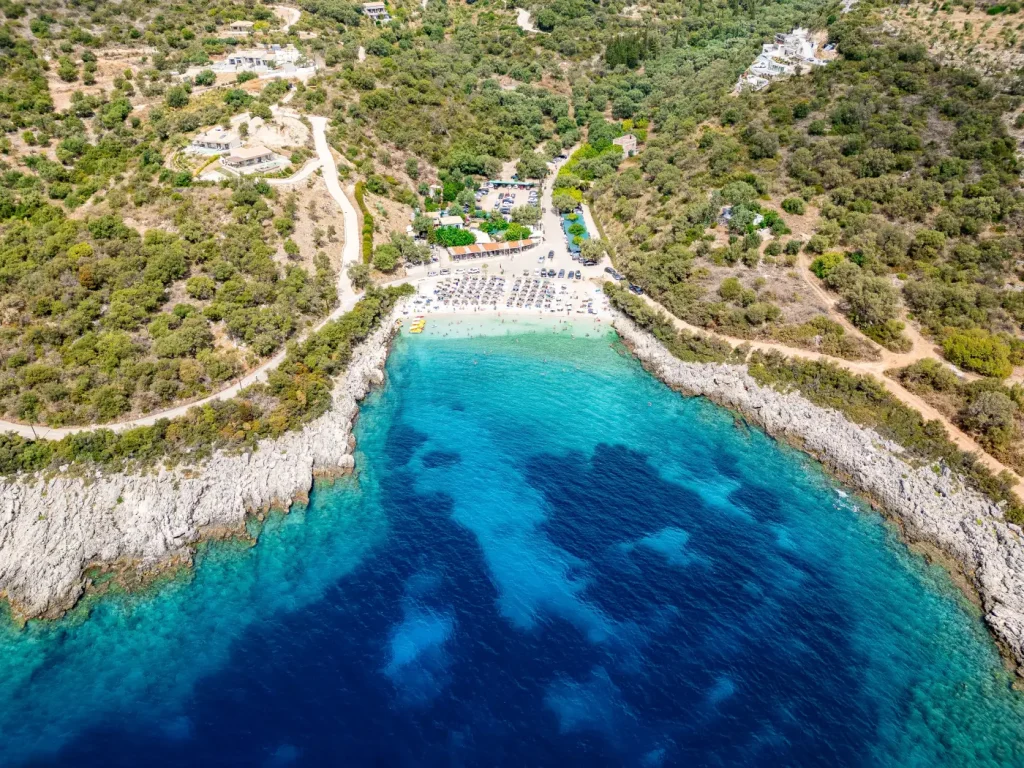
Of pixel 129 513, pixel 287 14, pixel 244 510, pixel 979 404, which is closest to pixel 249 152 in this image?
pixel 129 513

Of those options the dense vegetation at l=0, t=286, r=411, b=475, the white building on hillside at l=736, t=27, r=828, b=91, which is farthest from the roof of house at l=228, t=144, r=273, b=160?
the white building on hillside at l=736, t=27, r=828, b=91

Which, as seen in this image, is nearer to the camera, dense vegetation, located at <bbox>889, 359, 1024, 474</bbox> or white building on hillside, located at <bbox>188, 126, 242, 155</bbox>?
dense vegetation, located at <bbox>889, 359, 1024, 474</bbox>

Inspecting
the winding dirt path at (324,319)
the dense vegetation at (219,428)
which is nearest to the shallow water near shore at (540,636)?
the dense vegetation at (219,428)

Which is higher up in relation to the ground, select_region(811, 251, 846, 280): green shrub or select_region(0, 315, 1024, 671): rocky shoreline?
select_region(811, 251, 846, 280): green shrub

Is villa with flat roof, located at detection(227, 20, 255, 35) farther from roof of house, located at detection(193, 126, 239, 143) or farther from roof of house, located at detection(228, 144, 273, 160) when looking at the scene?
roof of house, located at detection(228, 144, 273, 160)

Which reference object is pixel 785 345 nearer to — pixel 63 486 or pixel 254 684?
pixel 254 684
